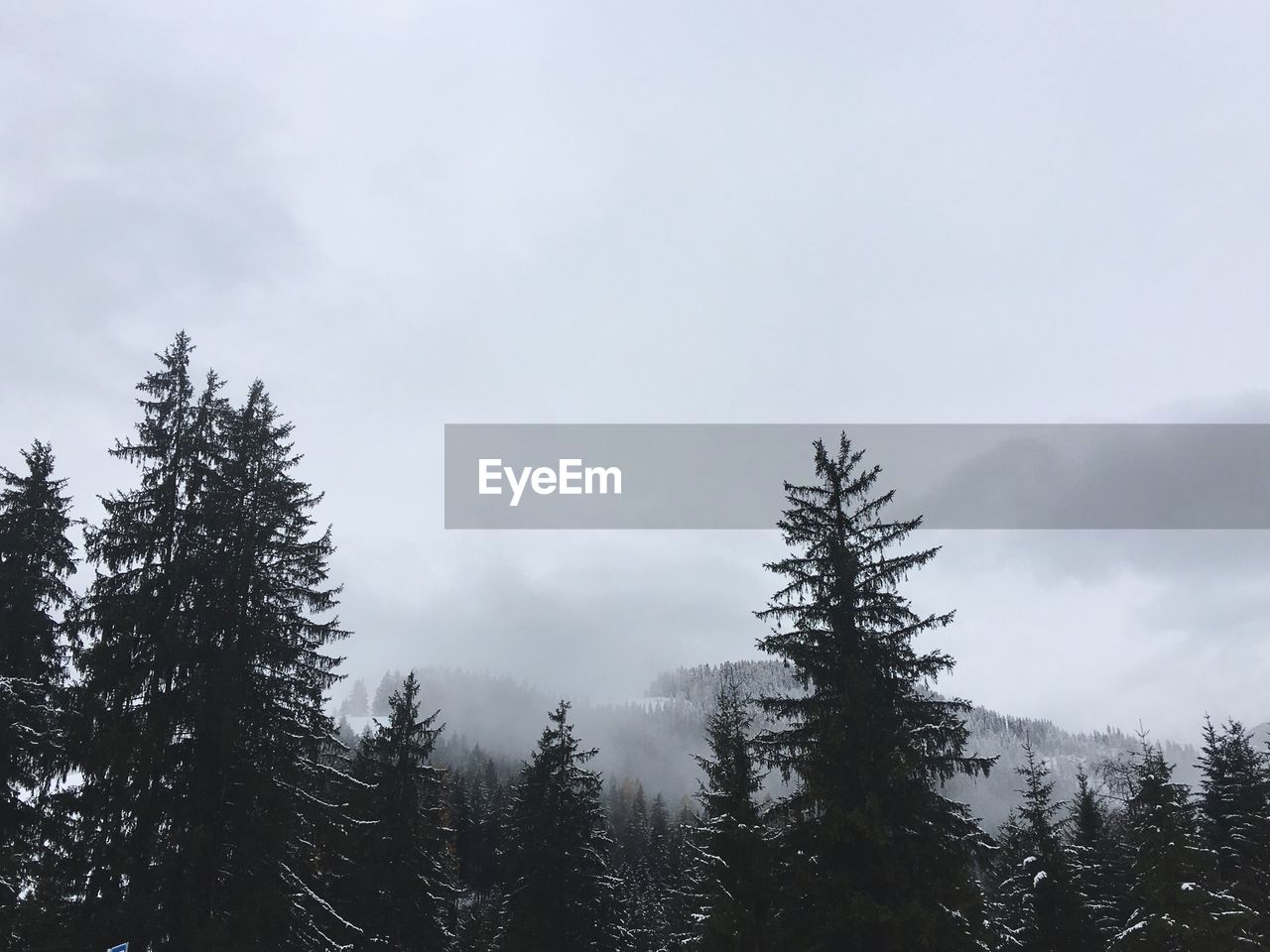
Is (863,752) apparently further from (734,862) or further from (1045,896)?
(1045,896)

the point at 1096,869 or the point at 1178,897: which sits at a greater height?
the point at 1178,897

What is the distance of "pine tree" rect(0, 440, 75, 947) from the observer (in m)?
18.0

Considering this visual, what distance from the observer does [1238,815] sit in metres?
38.8

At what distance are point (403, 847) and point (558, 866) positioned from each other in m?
6.14

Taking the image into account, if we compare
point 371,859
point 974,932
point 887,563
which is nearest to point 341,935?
point 371,859

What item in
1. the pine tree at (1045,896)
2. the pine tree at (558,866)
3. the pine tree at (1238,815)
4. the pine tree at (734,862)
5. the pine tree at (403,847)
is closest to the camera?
the pine tree at (734,862)

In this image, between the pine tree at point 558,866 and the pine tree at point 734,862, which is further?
the pine tree at point 558,866

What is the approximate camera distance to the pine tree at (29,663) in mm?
18016

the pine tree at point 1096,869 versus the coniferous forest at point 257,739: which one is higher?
the coniferous forest at point 257,739

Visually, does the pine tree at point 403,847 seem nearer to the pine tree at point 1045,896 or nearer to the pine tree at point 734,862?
the pine tree at point 734,862

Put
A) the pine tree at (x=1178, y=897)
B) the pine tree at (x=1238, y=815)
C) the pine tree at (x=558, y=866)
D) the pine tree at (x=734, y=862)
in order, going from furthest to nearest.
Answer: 1. the pine tree at (x=1238, y=815)
2. the pine tree at (x=558, y=866)
3. the pine tree at (x=1178, y=897)
4. the pine tree at (x=734, y=862)

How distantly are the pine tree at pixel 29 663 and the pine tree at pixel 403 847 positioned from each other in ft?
31.8

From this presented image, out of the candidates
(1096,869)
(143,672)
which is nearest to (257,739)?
(143,672)

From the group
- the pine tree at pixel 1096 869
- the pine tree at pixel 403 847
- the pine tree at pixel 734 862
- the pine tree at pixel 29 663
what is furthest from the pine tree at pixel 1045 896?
the pine tree at pixel 29 663
